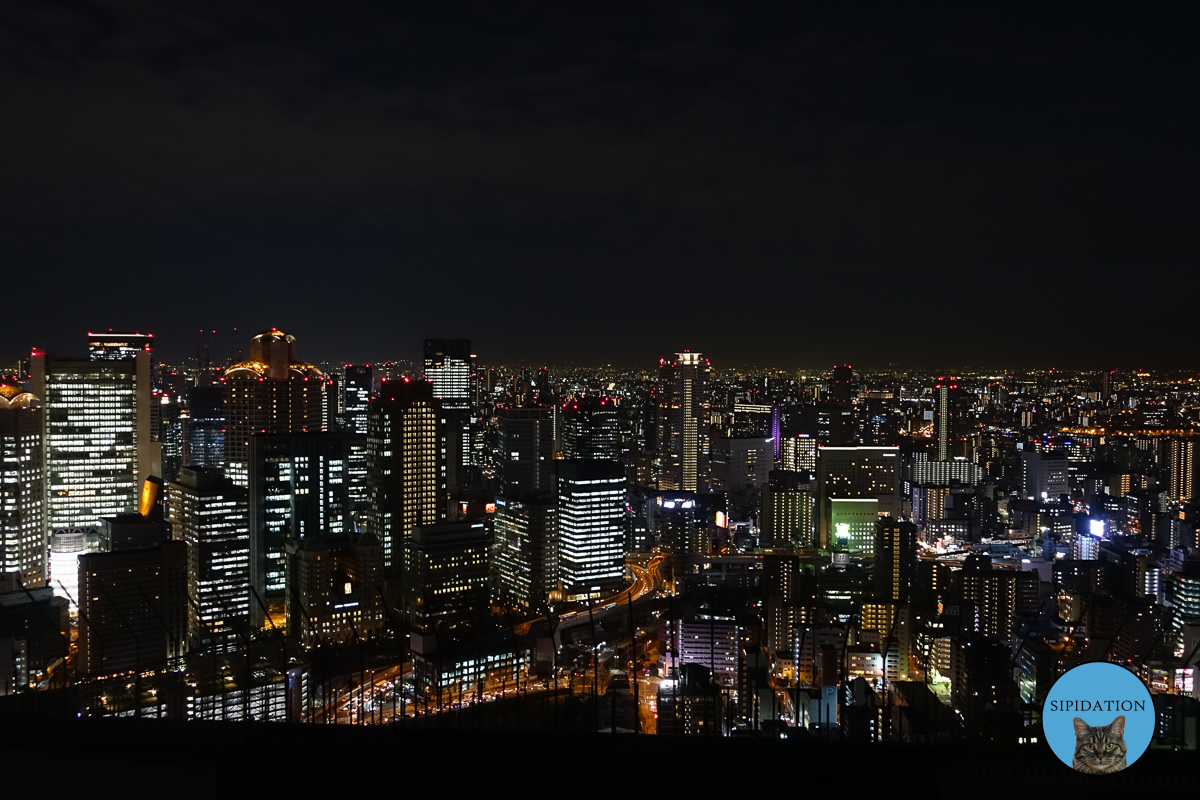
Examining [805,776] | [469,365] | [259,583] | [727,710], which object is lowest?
[259,583]

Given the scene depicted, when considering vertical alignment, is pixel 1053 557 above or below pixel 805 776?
below

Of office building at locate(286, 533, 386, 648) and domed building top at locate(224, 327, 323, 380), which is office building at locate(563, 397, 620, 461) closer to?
domed building top at locate(224, 327, 323, 380)

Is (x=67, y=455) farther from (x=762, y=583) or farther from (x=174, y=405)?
(x=762, y=583)

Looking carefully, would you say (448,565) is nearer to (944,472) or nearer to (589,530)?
(589,530)

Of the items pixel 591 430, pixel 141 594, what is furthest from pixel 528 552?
pixel 591 430

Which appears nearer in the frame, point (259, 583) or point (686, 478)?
point (259, 583)

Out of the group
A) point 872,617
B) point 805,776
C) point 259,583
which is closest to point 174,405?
point 259,583

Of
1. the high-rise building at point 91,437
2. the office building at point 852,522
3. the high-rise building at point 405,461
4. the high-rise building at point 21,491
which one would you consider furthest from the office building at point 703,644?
the high-rise building at point 91,437
